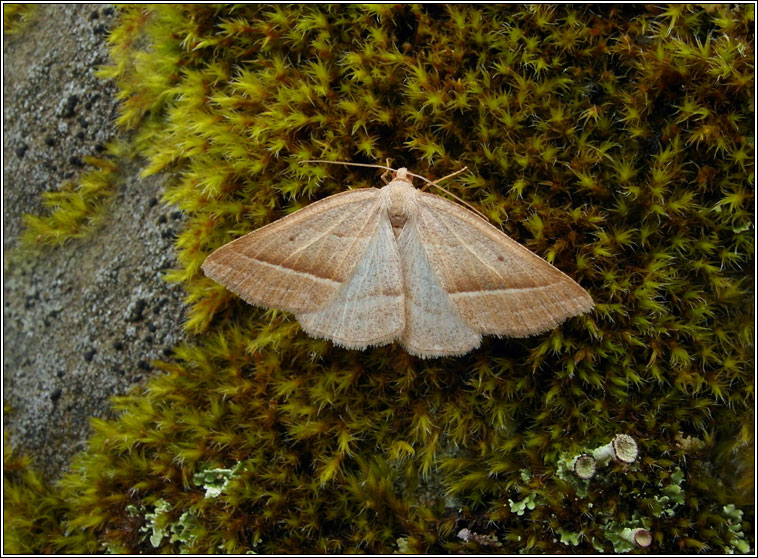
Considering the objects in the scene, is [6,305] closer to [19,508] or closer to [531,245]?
[19,508]

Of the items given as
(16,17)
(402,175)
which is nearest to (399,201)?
(402,175)

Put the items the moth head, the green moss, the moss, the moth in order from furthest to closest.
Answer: the moss
the green moss
the moth head
the moth

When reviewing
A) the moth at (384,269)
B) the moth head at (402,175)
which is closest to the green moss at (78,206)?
the moth at (384,269)

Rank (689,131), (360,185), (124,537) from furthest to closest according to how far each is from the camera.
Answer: (124,537) → (360,185) → (689,131)

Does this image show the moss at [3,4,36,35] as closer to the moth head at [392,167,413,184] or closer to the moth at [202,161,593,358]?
the moth at [202,161,593,358]

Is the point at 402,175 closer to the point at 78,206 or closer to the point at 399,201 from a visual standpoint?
the point at 399,201

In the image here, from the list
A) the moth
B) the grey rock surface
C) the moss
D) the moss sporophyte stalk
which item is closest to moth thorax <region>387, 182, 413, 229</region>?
Answer: the moth

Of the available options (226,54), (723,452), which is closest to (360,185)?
(226,54)
